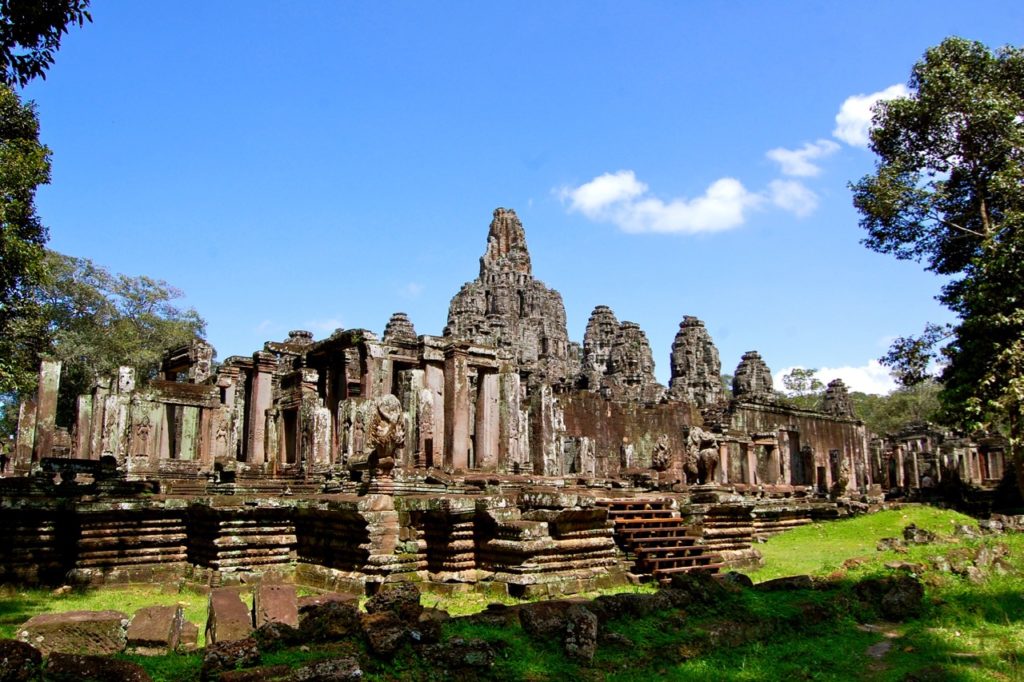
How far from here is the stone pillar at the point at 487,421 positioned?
21.6m

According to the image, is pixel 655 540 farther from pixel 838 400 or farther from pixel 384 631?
pixel 838 400

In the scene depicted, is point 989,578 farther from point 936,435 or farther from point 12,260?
point 936,435

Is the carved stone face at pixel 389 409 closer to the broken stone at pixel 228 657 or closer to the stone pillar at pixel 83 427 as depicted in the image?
the broken stone at pixel 228 657

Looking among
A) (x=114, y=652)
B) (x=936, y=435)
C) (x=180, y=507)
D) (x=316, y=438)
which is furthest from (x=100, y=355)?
(x=936, y=435)

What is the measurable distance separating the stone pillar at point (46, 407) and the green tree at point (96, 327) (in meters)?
12.5

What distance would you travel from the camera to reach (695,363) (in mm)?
48375

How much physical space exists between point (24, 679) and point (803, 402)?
6369 cm

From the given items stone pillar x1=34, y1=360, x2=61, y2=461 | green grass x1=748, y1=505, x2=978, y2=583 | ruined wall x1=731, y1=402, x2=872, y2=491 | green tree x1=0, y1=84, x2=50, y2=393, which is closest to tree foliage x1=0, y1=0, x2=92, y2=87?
green tree x1=0, y1=84, x2=50, y2=393

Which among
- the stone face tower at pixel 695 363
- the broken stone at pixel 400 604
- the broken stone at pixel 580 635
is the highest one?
the stone face tower at pixel 695 363

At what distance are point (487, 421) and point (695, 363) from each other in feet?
94.7

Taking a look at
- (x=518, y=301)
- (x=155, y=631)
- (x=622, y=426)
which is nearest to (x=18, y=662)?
(x=155, y=631)

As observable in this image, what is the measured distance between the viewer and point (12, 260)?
13.2 metres

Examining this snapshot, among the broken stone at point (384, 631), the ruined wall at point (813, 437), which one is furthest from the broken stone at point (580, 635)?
the ruined wall at point (813, 437)

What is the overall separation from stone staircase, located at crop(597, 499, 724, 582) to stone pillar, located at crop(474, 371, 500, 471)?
1003cm
